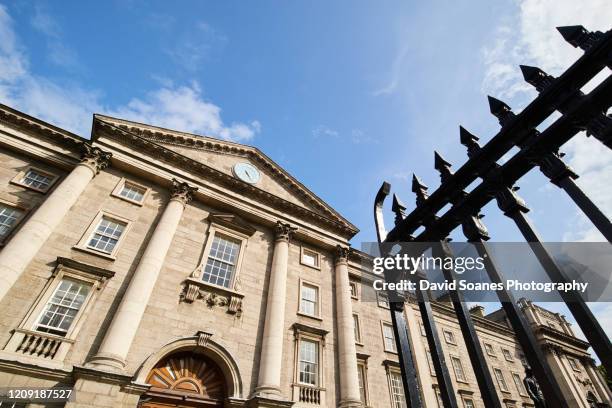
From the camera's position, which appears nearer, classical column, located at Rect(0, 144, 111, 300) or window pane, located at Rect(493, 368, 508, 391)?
classical column, located at Rect(0, 144, 111, 300)

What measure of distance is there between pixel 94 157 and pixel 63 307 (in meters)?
7.38

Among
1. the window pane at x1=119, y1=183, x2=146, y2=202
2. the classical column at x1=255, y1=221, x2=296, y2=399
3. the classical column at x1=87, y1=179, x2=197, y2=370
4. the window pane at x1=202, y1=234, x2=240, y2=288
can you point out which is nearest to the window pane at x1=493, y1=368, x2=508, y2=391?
the classical column at x1=255, y1=221, x2=296, y2=399

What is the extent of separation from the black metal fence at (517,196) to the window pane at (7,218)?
16475 millimetres

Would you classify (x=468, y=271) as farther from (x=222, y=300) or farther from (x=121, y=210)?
(x=121, y=210)

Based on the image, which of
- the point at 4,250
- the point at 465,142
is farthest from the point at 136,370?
the point at 465,142

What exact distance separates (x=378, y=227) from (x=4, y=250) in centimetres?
1384

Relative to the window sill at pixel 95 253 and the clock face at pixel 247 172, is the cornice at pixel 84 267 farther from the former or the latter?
the clock face at pixel 247 172

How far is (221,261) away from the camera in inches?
645

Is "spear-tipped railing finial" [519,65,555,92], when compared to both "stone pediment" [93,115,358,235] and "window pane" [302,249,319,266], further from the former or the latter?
"window pane" [302,249,319,266]


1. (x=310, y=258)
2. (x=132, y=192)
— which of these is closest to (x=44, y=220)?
(x=132, y=192)

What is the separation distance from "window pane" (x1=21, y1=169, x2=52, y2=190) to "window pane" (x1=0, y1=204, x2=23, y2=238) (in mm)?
1642

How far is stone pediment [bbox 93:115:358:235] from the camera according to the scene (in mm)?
17656

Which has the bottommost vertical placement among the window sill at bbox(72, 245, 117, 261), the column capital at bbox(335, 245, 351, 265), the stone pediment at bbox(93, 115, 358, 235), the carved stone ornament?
the carved stone ornament

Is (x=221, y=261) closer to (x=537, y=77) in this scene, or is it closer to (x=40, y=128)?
(x=40, y=128)
